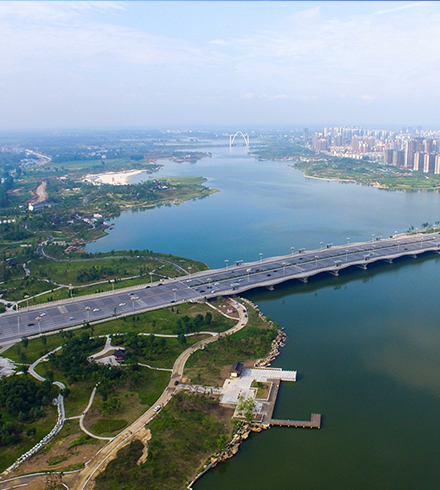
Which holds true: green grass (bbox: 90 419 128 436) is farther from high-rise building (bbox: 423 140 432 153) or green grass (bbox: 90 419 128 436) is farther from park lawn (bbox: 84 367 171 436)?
high-rise building (bbox: 423 140 432 153)

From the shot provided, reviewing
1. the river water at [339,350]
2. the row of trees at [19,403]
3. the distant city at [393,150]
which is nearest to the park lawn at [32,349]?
the row of trees at [19,403]

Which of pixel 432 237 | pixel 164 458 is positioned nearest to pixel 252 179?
pixel 432 237

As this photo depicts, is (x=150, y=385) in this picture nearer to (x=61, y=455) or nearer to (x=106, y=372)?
(x=106, y=372)

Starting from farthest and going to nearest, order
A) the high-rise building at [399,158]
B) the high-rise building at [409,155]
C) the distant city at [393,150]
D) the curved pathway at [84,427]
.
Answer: the high-rise building at [399,158], the high-rise building at [409,155], the distant city at [393,150], the curved pathway at [84,427]

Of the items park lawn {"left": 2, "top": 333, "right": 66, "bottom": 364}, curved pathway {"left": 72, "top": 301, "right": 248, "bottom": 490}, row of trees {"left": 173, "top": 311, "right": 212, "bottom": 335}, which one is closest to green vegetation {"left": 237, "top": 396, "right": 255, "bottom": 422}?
curved pathway {"left": 72, "top": 301, "right": 248, "bottom": 490}

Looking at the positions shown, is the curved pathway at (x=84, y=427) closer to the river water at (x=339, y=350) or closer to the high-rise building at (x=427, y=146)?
the river water at (x=339, y=350)

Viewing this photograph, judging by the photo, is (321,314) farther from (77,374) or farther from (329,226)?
(329,226)

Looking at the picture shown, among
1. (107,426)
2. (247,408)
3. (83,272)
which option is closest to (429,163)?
(83,272)
